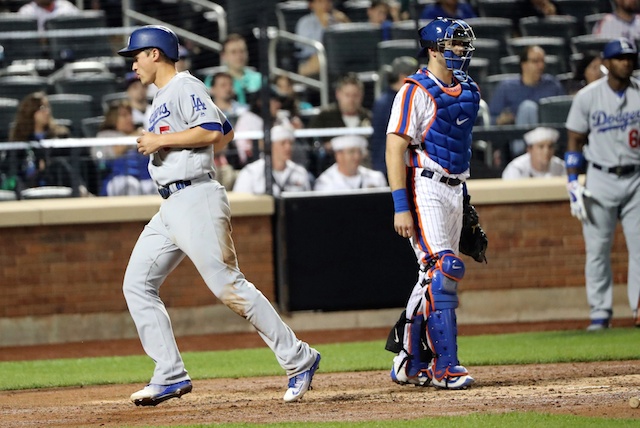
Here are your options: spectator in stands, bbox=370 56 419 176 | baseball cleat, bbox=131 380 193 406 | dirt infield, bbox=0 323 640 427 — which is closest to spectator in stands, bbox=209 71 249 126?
spectator in stands, bbox=370 56 419 176

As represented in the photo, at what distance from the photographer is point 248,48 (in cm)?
1227

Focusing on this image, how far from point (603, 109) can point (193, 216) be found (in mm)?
4491

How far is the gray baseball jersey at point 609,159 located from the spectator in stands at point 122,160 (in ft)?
12.6

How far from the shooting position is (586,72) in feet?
37.9

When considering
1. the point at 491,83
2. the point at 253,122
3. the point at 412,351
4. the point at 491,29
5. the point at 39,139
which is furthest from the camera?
the point at 491,29

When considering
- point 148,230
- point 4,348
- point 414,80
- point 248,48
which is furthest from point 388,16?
point 148,230

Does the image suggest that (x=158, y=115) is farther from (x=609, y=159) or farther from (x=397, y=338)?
(x=609, y=159)

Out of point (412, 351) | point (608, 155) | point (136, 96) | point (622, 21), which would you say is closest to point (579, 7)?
point (622, 21)

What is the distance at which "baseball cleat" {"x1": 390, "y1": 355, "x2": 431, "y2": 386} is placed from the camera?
6473 millimetres

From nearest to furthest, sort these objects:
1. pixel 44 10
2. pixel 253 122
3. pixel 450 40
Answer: pixel 450 40 < pixel 253 122 < pixel 44 10

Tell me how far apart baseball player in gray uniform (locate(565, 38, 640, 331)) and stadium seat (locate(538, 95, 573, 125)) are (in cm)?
170

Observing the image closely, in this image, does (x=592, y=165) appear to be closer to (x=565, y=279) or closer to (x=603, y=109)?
(x=603, y=109)

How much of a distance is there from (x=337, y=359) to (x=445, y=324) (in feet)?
6.98

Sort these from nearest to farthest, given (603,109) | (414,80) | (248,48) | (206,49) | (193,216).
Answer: (193,216), (414,80), (603,109), (248,48), (206,49)
